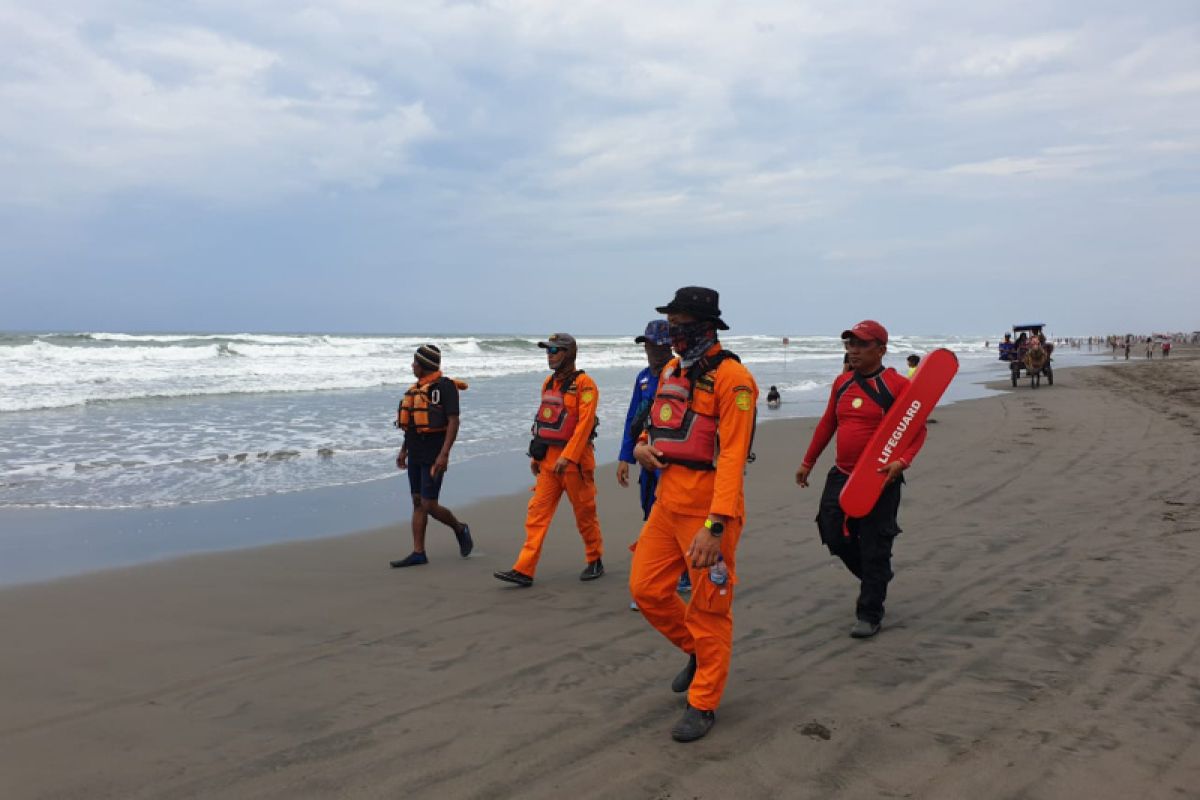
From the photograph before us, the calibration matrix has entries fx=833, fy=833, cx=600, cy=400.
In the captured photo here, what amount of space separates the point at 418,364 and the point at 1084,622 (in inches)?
195

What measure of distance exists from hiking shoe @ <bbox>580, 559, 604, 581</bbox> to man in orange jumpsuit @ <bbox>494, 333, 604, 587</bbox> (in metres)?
0.01

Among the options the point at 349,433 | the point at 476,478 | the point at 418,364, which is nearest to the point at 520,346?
the point at 349,433

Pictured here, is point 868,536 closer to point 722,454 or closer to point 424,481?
point 722,454

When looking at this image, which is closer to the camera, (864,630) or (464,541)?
(864,630)

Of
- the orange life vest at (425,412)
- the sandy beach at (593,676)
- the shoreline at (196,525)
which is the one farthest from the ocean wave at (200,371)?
the sandy beach at (593,676)

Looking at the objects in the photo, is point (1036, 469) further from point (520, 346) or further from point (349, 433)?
point (520, 346)

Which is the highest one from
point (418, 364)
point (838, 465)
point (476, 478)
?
point (418, 364)

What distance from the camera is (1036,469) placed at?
10.8 meters

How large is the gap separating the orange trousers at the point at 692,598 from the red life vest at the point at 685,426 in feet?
0.82

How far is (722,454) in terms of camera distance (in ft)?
11.6

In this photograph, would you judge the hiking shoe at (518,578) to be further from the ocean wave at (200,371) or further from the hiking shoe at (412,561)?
the ocean wave at (200,371)

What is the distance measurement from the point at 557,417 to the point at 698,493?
8.65ft

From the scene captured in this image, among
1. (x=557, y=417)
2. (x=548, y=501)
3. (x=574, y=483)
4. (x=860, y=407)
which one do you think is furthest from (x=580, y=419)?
(x=860, y=407)

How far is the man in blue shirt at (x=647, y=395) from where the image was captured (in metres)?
5.19
